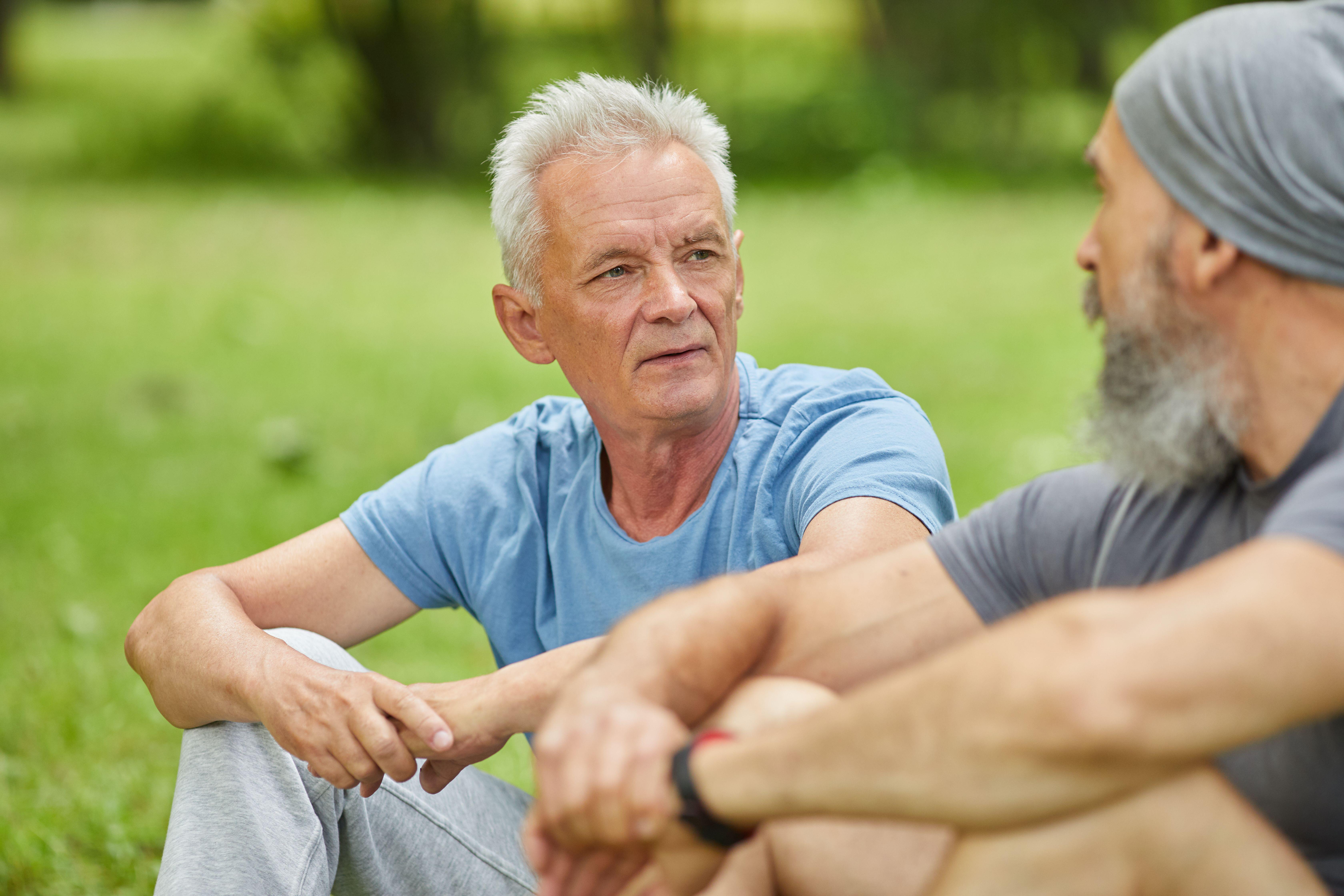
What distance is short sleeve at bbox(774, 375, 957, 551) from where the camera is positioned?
247 cm

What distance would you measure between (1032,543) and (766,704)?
45 cm

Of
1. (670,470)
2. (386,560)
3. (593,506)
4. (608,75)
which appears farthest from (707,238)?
(608,75)

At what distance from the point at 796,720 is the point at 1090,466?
638 millimetres

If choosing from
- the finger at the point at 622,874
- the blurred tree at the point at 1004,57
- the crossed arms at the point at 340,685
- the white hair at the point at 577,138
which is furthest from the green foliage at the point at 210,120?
the finger at the point at 622,874

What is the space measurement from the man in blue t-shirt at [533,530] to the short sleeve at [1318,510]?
81cm

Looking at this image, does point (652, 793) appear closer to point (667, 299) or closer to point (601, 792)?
point (601, 792)

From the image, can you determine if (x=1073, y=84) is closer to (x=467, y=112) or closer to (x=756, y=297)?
(x=467, y=112)

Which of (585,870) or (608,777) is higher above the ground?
(608,777)

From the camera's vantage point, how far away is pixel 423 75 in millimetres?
13539

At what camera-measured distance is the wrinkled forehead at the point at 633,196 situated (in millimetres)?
2779

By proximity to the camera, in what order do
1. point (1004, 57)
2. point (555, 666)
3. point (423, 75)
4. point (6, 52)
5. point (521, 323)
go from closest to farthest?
Answer: 1. point (555, 666)
2. point (521, 323)
3. point (423, 75)
4. point (1004, 57)
5. point (6, 52)

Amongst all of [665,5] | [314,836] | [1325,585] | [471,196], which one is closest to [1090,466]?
[1325,585]

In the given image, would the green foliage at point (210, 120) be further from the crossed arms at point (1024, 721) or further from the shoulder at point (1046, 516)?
the crossed arms at point (1024, 721)

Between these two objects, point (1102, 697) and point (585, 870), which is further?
point (585, 870)
